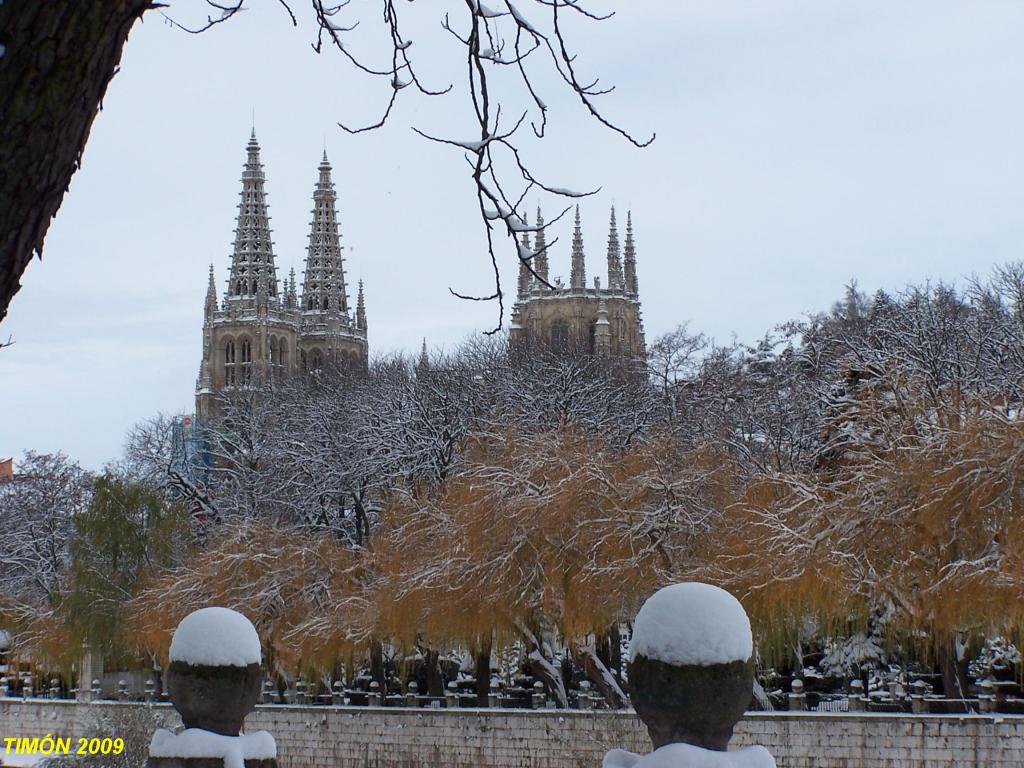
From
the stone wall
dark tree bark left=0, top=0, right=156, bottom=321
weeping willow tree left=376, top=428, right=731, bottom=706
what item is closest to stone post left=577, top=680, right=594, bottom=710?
weeping willow tree left=376, top=428, right=731, bottom=706

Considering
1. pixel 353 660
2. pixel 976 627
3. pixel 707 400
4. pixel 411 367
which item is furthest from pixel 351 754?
pixel 411 367

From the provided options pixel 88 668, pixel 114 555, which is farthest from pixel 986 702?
pixel 88 668

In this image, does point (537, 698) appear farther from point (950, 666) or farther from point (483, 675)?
point (950, 666)

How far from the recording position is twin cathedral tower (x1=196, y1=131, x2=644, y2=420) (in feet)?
345

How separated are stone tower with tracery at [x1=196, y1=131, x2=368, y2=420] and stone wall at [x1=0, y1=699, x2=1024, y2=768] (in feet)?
245

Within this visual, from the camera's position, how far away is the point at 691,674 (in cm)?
778

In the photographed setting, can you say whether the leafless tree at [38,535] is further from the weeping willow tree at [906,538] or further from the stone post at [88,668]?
the weeping willow tree at [906,538]

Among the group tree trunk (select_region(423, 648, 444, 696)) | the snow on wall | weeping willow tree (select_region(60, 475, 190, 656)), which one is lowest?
the snow on wall

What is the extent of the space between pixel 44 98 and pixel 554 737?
27.7m

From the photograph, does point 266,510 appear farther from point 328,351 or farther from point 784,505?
point 328,351

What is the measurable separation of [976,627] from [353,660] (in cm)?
1442

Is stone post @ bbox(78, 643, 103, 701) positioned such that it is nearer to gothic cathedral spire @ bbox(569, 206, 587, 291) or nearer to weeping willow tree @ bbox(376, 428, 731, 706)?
weeping willow tree @ bbox(376, 428, 731, 706)

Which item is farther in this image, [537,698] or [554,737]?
[537,698]

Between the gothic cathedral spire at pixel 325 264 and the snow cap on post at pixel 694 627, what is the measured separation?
111392 mm
